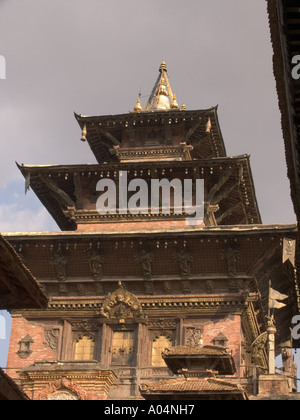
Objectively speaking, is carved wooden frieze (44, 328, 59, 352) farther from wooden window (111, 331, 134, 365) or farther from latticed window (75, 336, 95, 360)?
wooden window (111, 331, 134, 365)

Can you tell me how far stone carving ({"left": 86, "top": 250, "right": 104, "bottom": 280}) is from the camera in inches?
1256

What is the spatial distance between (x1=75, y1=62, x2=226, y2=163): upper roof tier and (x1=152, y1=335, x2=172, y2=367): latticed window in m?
8.75

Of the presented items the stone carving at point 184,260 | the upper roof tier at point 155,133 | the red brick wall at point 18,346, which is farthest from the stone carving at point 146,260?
the upper roof tier at point 155,133

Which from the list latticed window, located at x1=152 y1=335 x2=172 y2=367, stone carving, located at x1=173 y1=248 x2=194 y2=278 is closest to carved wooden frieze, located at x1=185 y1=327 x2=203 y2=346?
latticed window, located at x1=152 y1=335 x2=172 y2=367

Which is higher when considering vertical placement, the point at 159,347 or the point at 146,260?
the point at 146,260

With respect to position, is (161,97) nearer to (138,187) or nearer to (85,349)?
(138,187)

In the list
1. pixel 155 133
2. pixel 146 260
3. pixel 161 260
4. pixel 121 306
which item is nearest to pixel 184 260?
pixel 161 260

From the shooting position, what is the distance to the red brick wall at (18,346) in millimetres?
31156

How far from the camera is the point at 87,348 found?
103ft

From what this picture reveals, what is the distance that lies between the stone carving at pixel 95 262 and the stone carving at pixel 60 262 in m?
0.85

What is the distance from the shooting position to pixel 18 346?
31.7m

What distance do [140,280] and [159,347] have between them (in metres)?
2.43
